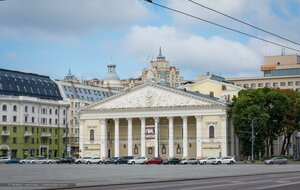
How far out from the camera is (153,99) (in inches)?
5408

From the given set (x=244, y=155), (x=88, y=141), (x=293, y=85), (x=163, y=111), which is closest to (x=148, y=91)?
(x=163, y=111)

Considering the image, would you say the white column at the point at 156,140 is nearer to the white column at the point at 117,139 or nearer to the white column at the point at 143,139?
the white column at the point at 143,139

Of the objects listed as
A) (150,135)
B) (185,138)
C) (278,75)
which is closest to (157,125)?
(150,135)

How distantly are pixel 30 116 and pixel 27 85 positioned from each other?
903 centimetres

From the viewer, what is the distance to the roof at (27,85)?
146125 mm

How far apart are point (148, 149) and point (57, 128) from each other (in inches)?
1139

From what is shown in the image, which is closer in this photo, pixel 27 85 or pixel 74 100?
pixel 27 85

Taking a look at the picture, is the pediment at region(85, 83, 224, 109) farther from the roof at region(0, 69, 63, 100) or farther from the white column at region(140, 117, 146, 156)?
the roof at region(0, 69, 63, 100)

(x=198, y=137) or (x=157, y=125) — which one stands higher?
(x=157, y=125)

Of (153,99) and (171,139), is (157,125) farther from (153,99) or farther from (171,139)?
(153,99)

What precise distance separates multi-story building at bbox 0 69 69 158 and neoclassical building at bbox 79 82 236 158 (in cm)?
1167

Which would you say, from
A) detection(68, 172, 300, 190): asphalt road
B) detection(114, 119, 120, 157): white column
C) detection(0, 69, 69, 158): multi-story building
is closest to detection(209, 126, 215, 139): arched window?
detection(114, 119, 120, 157): white column

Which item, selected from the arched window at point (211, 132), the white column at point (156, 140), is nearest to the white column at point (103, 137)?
the white column at point (156, 140)

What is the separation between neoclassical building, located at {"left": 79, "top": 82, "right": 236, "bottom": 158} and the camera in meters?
131
